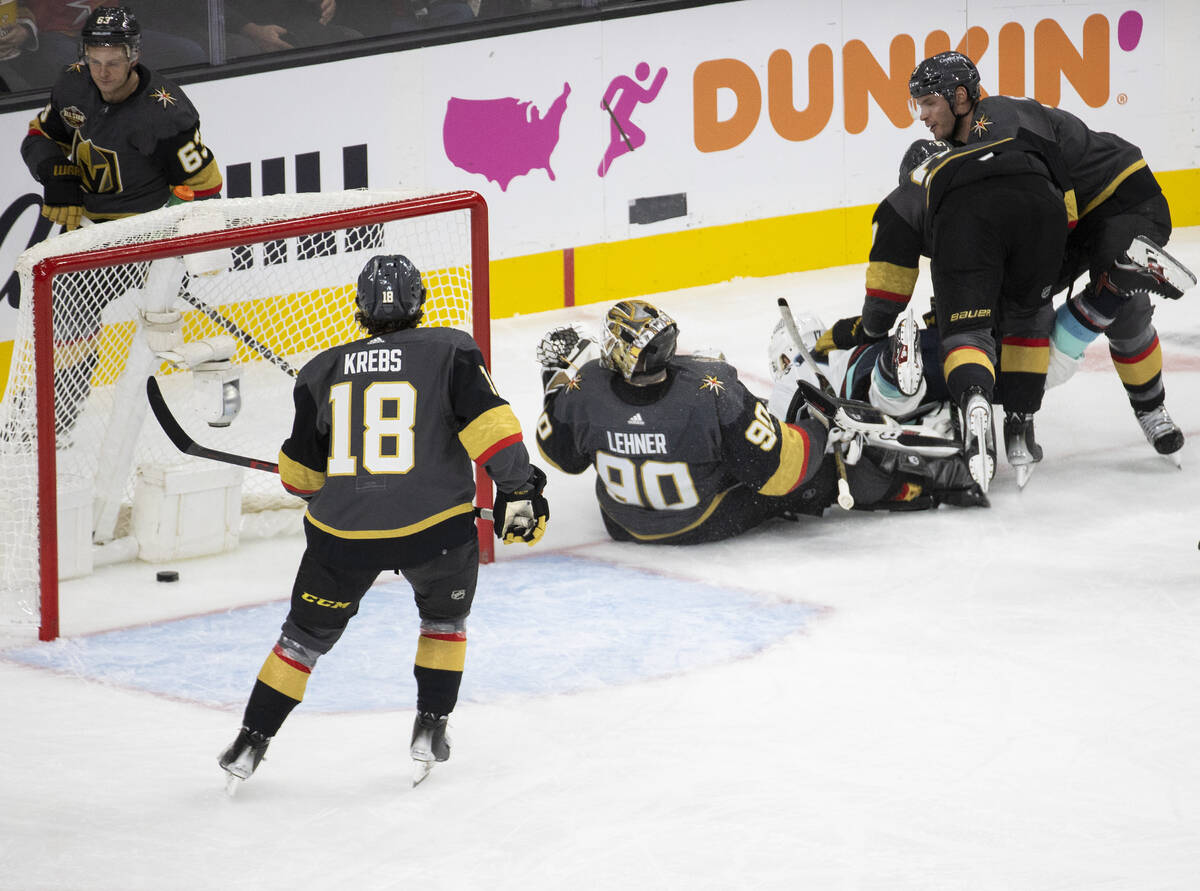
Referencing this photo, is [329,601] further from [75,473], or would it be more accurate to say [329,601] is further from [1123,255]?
[1123,255]

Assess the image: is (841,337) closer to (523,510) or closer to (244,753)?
(523,510)

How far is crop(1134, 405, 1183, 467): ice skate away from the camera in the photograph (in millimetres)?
5477

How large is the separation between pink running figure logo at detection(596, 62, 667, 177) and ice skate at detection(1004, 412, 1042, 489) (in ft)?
8.85

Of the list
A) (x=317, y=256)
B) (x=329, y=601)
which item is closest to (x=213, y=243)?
(x=317, y=256)

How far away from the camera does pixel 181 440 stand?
470 centimetres

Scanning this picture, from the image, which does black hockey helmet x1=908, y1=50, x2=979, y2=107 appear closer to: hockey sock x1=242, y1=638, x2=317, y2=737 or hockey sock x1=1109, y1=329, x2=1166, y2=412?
hockey sock x1=1109, y1=329, x2=1166, y2=412

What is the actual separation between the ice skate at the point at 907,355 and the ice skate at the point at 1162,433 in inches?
38.4

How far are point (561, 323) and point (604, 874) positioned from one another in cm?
444

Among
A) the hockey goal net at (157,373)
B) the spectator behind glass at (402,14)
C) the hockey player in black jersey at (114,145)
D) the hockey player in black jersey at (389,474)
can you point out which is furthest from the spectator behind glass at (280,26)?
the hockey player in black jersey at (389,474)

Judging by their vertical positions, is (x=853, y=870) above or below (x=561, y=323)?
below

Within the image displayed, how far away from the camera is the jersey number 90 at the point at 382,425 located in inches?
124

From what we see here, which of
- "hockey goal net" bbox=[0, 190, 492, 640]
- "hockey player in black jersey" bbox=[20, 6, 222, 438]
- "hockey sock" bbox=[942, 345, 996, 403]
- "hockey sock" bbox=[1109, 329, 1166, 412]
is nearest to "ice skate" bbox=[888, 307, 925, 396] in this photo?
"hockey sock" bbox=[942, 345, 996, 403]

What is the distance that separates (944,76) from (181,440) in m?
2.30

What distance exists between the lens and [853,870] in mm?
2971
